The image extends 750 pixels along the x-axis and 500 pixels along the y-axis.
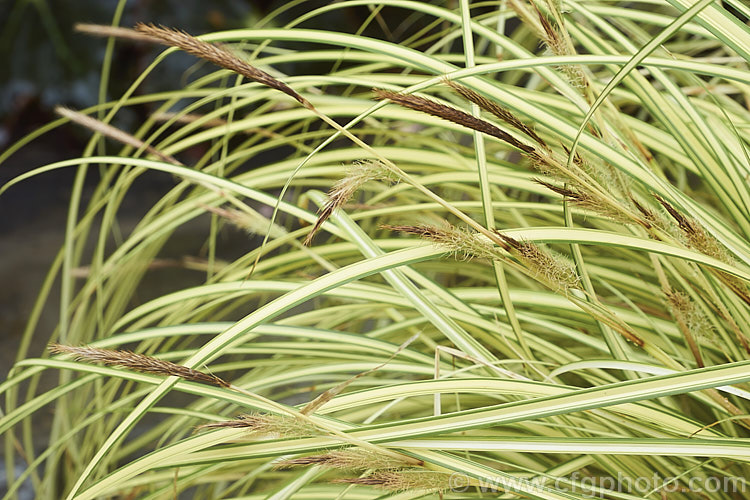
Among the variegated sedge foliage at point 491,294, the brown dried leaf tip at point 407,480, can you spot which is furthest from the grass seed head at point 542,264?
the brown dried leaf tip at point 407,480

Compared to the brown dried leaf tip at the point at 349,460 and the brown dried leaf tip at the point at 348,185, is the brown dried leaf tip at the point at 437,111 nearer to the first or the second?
the brown dried leaf tip at the point at 348,185

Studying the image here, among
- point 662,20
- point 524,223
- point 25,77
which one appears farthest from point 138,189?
point 662,20

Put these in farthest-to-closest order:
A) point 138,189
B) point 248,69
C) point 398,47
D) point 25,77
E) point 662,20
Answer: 1. point 138,189
2. point 25,77
3. point 662,20
4. point 398,47
5. point 248,69

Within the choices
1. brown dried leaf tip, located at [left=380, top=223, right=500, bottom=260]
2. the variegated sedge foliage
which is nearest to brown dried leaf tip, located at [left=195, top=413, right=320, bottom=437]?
the variegated sedge foliage

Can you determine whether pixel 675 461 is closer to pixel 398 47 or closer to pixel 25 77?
pixel 398 47

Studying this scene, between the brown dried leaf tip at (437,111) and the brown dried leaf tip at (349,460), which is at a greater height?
the brown dried leaf tip at (437,111)

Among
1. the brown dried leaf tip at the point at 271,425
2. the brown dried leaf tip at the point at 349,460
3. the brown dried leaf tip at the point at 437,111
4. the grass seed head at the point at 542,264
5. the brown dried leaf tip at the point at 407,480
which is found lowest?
the brown dried leaf tip at the point at 407,480

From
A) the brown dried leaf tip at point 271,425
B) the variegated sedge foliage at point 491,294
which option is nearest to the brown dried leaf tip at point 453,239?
the variegated sedge foliage at point 491,294

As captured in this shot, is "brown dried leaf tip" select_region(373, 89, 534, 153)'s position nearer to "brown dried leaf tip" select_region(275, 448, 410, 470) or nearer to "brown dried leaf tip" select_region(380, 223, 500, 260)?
"brown dried leaf tip" select_region(380, 223, 500, 260)

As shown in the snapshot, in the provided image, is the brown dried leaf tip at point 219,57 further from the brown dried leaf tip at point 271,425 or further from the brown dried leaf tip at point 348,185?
the brown dried leaf tip at point 271,425
